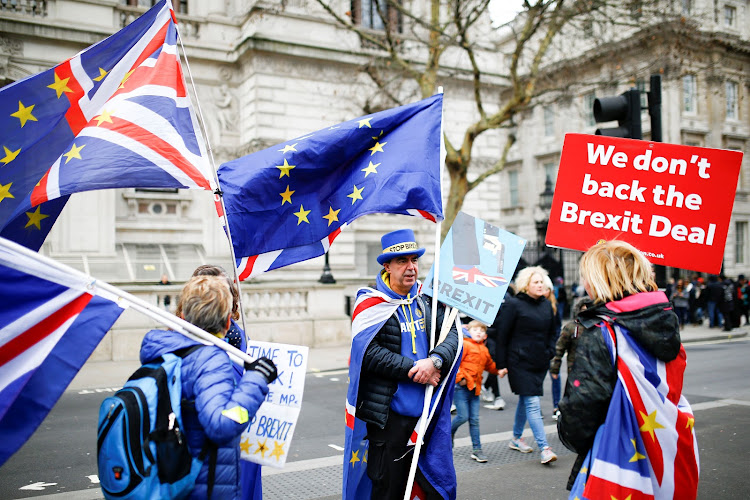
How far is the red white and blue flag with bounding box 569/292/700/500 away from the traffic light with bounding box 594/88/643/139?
9.94 ft

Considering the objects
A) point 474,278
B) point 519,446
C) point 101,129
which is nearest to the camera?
point 101,129

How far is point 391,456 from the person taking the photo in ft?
12.6

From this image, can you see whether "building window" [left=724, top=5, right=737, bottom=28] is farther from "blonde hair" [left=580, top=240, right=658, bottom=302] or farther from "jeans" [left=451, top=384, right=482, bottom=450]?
"blonde hair" [left=580, top=240, right=658, bottom=302]

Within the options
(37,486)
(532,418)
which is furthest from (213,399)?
(532,418)

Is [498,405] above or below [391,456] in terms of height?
below

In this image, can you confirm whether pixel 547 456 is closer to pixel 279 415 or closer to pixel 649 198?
pixel 649 198

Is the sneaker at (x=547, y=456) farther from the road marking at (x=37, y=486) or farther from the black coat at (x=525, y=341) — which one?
the road marking at (x=37, y=486)

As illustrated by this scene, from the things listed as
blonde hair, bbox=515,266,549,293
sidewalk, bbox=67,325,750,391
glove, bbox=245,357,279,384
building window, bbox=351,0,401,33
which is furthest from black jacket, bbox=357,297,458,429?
building window, bbox=351,0,401,33

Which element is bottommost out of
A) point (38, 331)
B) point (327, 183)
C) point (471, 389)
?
point (471, 389)

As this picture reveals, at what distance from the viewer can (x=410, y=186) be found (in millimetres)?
4160

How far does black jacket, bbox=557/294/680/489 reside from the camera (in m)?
3.07

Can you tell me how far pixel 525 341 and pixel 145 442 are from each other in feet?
15.6

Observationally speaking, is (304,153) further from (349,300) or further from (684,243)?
(349,300)

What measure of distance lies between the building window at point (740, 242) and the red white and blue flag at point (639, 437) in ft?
122
